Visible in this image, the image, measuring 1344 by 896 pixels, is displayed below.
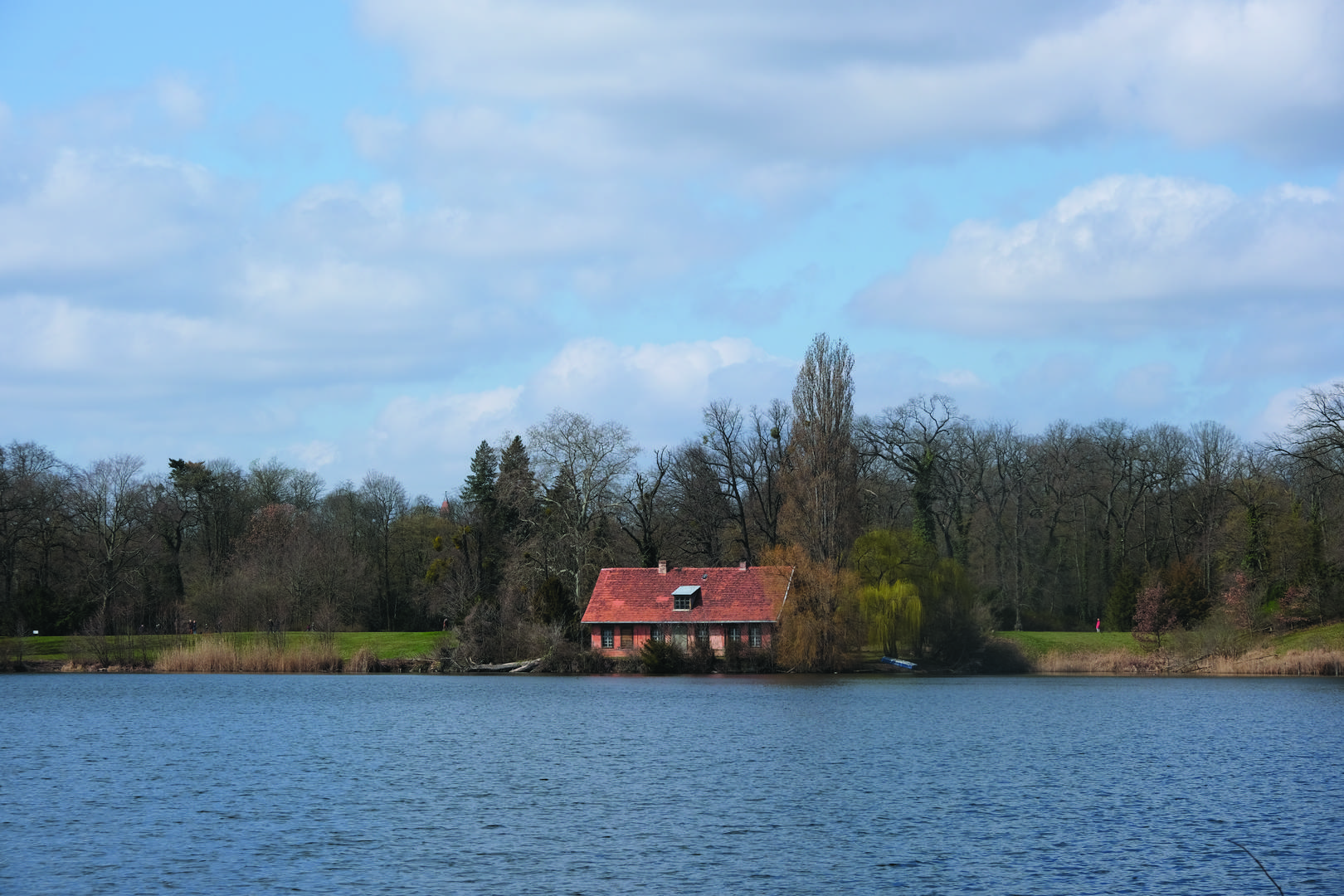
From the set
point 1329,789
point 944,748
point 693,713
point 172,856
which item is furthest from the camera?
point 693,713

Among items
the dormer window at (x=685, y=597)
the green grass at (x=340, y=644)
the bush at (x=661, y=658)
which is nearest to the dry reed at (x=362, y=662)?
the green grass at (x=340, y=644)

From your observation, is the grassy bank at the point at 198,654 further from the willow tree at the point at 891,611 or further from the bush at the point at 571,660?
the willow tree at the point at 891,611

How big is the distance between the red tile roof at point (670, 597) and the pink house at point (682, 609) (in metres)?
0.04

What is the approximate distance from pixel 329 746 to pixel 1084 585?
196 feet

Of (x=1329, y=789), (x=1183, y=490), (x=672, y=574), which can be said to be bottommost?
(x=1329, y=789)

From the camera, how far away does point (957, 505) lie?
7875cm

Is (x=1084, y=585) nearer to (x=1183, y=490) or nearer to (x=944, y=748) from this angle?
(x=1183, y=490)

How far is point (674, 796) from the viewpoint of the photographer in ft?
77.9

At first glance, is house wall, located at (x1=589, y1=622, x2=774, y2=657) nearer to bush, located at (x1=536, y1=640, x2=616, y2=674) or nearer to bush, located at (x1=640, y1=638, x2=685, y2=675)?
bush, located at (x1=640, y1=638, x2=685, y2=675)

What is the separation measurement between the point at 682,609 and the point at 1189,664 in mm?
25985

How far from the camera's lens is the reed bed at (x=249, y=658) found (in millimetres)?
61594

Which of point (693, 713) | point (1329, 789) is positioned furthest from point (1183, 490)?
point (1329, 789)

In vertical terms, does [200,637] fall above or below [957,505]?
below

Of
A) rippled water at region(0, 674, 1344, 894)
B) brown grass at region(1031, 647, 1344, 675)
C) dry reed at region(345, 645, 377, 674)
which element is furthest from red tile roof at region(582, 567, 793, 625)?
rippled water at region(0, 674, 1344, 894)
